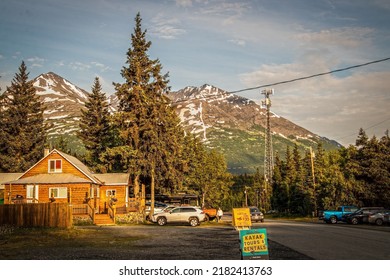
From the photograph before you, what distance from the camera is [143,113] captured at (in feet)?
149

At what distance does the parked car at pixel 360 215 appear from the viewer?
128 ft

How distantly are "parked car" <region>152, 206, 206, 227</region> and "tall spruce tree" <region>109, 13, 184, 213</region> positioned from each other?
1025 centimetres

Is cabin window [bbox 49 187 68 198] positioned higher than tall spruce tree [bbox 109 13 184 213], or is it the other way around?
tall spruce tree [bbox 109 13 184 213]

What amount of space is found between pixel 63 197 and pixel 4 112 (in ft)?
70.2

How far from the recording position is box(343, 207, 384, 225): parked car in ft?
128

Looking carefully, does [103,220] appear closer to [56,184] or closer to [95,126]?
[56,184]

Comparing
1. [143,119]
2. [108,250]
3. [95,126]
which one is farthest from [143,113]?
[108,250]

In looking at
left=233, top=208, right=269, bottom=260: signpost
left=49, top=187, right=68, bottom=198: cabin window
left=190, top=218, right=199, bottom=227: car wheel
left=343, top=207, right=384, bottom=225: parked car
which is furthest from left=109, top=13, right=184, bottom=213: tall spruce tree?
left=233, top=208, right=269, bottom=260: signpost

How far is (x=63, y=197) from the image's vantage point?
42750 mm

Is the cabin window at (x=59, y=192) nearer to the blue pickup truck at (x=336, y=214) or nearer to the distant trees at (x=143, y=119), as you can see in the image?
the distant trees at (x=143, y=119)

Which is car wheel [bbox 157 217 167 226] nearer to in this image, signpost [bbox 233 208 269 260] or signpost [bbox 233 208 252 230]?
signpost [bbox 233 208 252 230]

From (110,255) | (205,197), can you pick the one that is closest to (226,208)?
(205,197)

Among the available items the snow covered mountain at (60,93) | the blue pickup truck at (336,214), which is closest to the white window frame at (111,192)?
the snow covered mountain at (60,93)

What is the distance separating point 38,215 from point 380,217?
1141 inches
